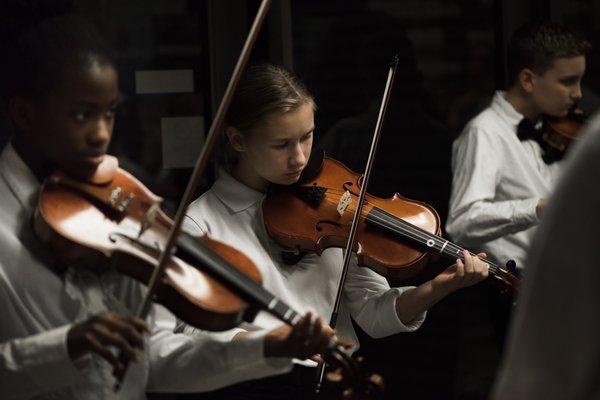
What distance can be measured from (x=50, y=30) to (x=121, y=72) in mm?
332

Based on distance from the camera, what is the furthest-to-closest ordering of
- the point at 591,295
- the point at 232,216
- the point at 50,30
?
the point at 232,216
the point at 50,30
the point at 591,295

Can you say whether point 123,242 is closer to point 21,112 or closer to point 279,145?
point 21,112

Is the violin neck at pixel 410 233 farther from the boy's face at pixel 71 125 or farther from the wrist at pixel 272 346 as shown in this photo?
the boy's face at pixel 71 125

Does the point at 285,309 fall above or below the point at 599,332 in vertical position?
below

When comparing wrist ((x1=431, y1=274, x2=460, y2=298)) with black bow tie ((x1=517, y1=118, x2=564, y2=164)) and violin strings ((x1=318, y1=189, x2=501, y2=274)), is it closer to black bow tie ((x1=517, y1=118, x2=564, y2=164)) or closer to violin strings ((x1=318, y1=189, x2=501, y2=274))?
violin strings ((x1=318, y1=189, x2=501, y2=274))

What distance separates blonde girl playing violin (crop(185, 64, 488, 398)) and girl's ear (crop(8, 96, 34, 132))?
0.38 meters

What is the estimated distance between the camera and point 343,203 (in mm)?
1939

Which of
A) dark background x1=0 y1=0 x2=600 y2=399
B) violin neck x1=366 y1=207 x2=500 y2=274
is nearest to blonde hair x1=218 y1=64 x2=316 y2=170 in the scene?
violin neck x1=366 y1=207 x2=500 y2=274

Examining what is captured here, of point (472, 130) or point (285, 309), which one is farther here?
point (472, 130)

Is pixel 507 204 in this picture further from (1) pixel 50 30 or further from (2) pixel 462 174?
(1) pixel 50 30

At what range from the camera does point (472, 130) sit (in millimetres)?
2643

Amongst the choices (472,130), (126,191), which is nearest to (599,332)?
(126,191)

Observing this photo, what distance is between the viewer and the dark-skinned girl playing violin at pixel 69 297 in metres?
1.50

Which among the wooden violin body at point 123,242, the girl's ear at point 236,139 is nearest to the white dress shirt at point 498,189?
the girl's ear at point 236,139
